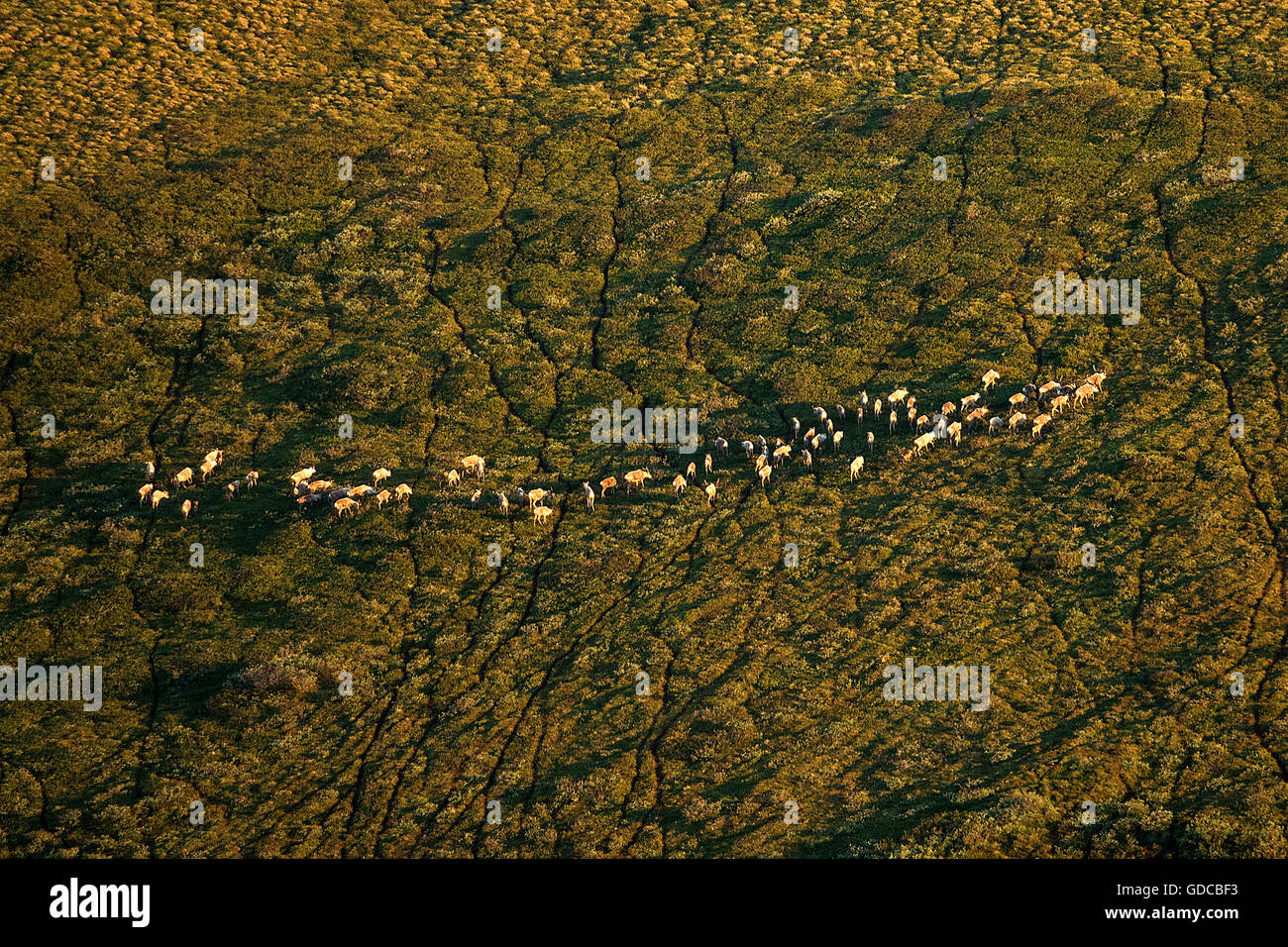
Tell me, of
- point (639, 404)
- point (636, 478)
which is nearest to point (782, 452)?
point (636, 478)

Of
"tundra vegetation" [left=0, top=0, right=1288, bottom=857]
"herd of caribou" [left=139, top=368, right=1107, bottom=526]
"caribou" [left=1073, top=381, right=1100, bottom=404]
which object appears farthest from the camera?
"caribou" [left=1073, top=381, right=1100, bottom=404]

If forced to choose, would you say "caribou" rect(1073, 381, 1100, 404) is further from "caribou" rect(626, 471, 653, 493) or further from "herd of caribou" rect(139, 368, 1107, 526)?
"caribou" rect(626, 471, 653, 493)

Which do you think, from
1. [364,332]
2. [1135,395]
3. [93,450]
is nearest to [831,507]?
[1135,395]

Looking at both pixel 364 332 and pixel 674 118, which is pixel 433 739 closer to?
pixel 364 332

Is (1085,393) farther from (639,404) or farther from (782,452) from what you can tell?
(639,404)

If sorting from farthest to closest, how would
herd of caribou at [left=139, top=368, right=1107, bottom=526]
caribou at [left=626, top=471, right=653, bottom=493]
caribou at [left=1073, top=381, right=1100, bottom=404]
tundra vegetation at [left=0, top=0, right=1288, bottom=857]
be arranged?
caribou at [left=1073, top=381, right=1100, bottom=404], caribou at [left=626, top=471, right=653, bottom=493], herd of caribou at [left=139, top=368, right=1107, bottom=526], tundra vegetation at [left=0, top=0, right=1288, bottom=857]

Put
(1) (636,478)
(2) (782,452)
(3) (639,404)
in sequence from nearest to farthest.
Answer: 1. (1) (636,478)
2. (2) (782,452)
3. (3) (639,404)

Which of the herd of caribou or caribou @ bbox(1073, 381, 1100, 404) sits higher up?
caribou @ bbox(1073, 381, 1100, 404)

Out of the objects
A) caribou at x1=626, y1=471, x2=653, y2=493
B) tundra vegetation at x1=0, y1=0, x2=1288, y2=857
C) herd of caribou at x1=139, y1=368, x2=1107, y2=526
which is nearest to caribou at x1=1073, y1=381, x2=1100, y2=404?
herd of caribou at x1=139, y1=368, x2=1107, y2=526

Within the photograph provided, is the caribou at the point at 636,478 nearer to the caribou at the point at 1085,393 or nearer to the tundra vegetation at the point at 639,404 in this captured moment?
the tundra vegetation at the point at 639,404
